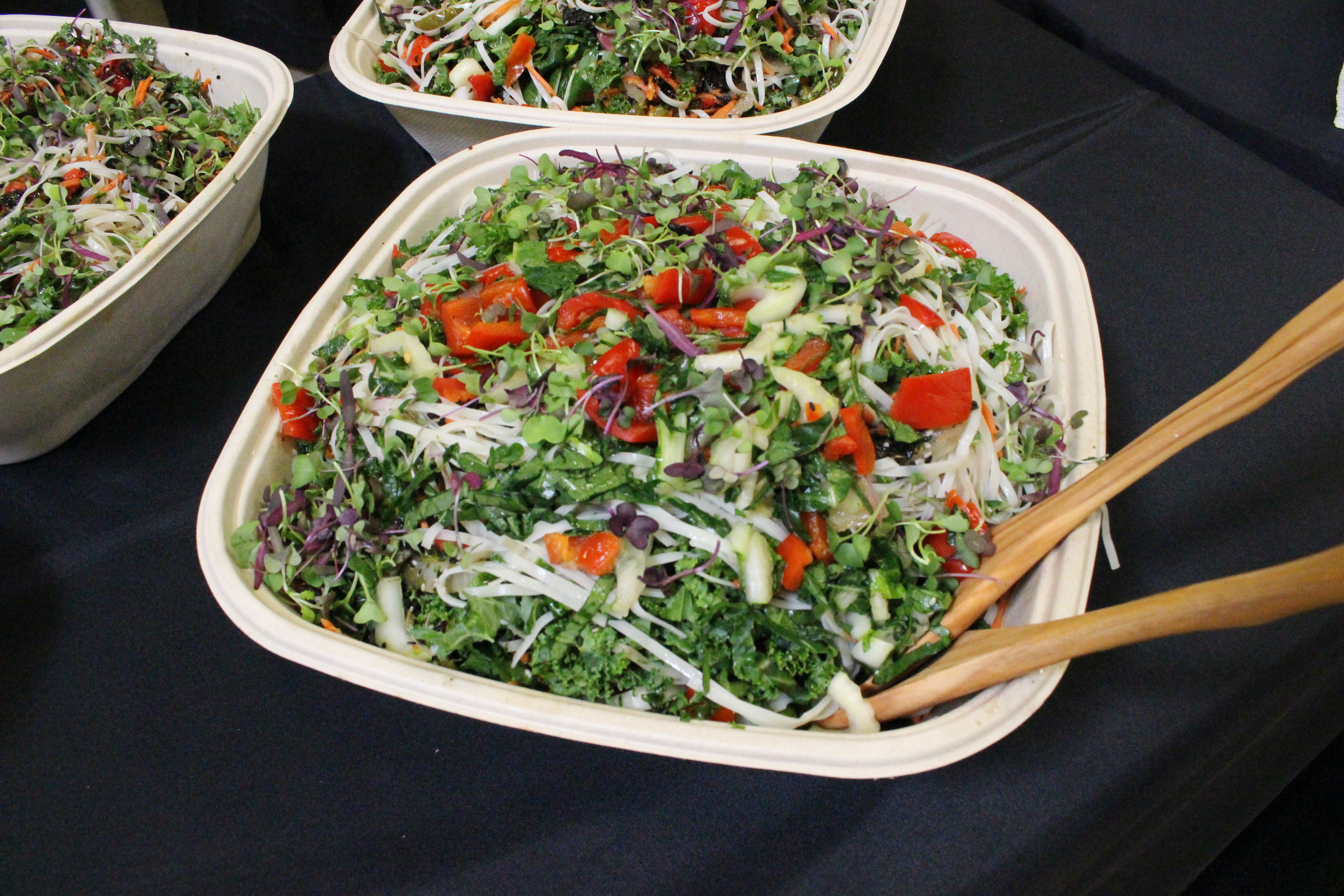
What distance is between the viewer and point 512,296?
4.61 feet

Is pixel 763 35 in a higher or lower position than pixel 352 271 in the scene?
higher

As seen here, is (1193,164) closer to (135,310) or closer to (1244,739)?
(1244,739)

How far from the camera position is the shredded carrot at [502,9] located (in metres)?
2.21

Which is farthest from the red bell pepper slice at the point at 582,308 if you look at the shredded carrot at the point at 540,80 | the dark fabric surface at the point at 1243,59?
the dark fabric surface at the point at 1243,59

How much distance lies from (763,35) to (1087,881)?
2120mm

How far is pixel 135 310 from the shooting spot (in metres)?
1.69

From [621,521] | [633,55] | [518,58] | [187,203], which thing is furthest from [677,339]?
[187,203]

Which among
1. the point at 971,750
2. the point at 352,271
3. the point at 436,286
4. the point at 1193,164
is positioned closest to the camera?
the point at 971,750

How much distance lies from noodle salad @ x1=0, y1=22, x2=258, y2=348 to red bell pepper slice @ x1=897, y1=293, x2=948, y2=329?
1.73m

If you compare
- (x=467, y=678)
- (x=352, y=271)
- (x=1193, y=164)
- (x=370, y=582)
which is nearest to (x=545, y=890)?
(x=467, y=678)

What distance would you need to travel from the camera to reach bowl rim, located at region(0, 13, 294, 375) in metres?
1.49

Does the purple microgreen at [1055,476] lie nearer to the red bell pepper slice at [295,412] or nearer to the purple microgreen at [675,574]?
the purple microgreen at [675,574]

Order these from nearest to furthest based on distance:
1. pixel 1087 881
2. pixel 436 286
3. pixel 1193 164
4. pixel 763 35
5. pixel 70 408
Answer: pixel 1087 881
pixel 436 286
pixel 70 408
pixel 763 35
pixel 1193 164

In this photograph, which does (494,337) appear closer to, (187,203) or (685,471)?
(685,471)
